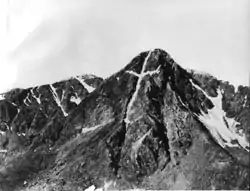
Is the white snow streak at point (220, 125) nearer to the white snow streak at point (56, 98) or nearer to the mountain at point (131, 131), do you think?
the mountain at point (131, 131)

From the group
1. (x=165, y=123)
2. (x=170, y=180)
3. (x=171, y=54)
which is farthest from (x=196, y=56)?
(x=170, y=180)

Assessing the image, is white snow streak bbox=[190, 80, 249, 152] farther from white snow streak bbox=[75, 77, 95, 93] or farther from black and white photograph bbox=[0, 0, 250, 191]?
white snow streak bbox=[75, 77, 95, 93]

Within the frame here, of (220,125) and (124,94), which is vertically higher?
(124,94)

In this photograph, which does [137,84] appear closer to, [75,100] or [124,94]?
[124,94]

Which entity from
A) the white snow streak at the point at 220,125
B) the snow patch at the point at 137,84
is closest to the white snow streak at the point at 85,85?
the snow patch at the point at 137,84

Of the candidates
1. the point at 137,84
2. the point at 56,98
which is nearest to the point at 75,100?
the point at 56,98

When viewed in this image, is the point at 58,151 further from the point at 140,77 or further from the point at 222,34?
the point at 222,34
